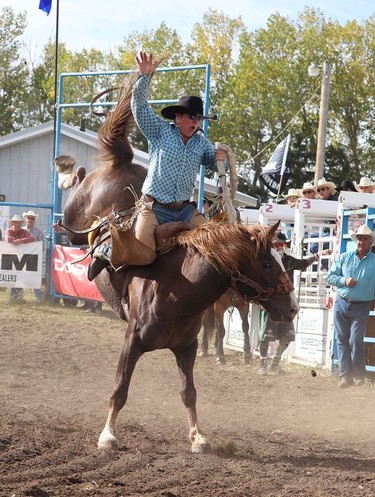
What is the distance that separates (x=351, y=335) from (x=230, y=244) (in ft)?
14.2

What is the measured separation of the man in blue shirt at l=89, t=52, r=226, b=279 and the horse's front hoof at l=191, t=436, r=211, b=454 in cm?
136

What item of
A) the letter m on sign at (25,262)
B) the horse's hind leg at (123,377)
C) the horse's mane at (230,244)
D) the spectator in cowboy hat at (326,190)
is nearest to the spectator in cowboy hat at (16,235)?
the letter m on sign at (25,262)

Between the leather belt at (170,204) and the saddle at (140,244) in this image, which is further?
the leather belt at (170,204)

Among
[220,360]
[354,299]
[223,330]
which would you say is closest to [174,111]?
[354,299]

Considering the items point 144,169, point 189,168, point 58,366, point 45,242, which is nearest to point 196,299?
point 189,168

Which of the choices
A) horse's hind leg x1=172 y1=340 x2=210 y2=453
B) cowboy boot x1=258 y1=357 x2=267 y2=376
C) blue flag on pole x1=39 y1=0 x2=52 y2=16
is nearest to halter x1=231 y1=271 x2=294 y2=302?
horse's hind leg x1=172 y1=340 x2=210 y2=453

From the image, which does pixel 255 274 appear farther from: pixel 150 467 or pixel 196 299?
pixel 150 467

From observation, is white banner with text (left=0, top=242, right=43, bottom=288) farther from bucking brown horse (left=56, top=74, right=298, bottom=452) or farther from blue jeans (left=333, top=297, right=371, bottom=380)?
bucking brown horse (left=56, top=74, right=298, bottom=452)

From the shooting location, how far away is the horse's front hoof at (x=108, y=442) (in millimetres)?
5891

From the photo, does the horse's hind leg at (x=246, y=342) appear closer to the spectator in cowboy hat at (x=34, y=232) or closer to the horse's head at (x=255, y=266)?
the spectator in cowboy hat at (x=34, y=232)

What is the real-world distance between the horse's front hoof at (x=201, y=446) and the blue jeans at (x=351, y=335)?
13.5 ft

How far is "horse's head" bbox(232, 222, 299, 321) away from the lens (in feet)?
19.9

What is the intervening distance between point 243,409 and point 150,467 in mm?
2898

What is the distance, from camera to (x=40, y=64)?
161 ft
